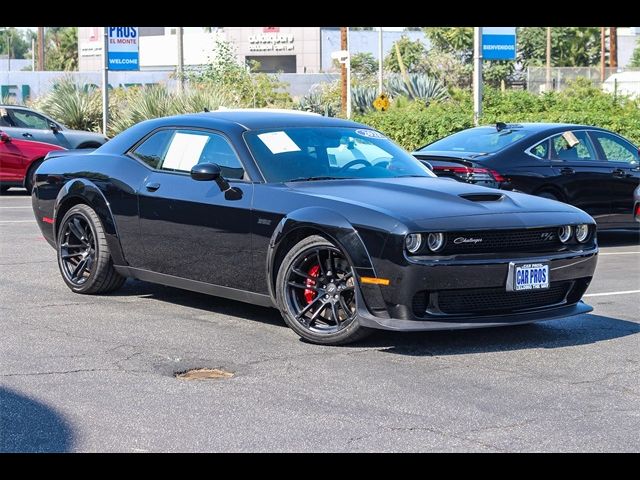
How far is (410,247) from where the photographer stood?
6.98m

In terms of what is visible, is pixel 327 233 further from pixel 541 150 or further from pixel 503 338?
pixel 541 150

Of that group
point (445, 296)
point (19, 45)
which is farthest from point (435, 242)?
point (19, 45)

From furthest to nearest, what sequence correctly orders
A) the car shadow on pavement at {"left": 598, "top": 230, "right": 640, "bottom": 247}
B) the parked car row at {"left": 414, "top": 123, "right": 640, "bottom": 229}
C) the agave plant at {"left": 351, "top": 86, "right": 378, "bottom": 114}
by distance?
the agave plant at {"left": 351, "top": 86, "right": 378, "bottom": 114}, the car shadow on pavement at {"left": 598, "top": 230, "right": 640, "bottom": 247}, the parked car row at {"left": 414, "top": 123, "right": 640, "bottom": 229}

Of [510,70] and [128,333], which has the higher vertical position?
[510,70]

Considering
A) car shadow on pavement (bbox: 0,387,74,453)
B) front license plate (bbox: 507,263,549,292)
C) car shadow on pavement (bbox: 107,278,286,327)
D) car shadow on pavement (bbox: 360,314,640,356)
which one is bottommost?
car shadow on pavement (bbox: 0,387,74,453)

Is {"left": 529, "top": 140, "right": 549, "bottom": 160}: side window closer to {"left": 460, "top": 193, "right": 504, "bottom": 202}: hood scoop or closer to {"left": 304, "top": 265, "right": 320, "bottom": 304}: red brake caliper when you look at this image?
{"left": 460, "top": 193, "right": 504, "bottom": 202}: hood scoop

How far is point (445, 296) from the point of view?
23.3 feet

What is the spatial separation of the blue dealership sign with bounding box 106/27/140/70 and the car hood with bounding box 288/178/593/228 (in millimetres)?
24054

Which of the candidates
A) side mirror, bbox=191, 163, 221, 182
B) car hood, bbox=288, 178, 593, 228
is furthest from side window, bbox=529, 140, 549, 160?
side mirror, bbox=191, 163, 221, 182

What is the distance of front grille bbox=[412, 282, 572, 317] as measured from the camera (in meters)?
7.06

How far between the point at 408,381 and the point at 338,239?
1179 millimetres

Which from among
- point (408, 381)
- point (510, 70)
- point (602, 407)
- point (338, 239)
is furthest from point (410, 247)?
point (510, 70)

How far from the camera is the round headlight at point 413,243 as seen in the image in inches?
274
